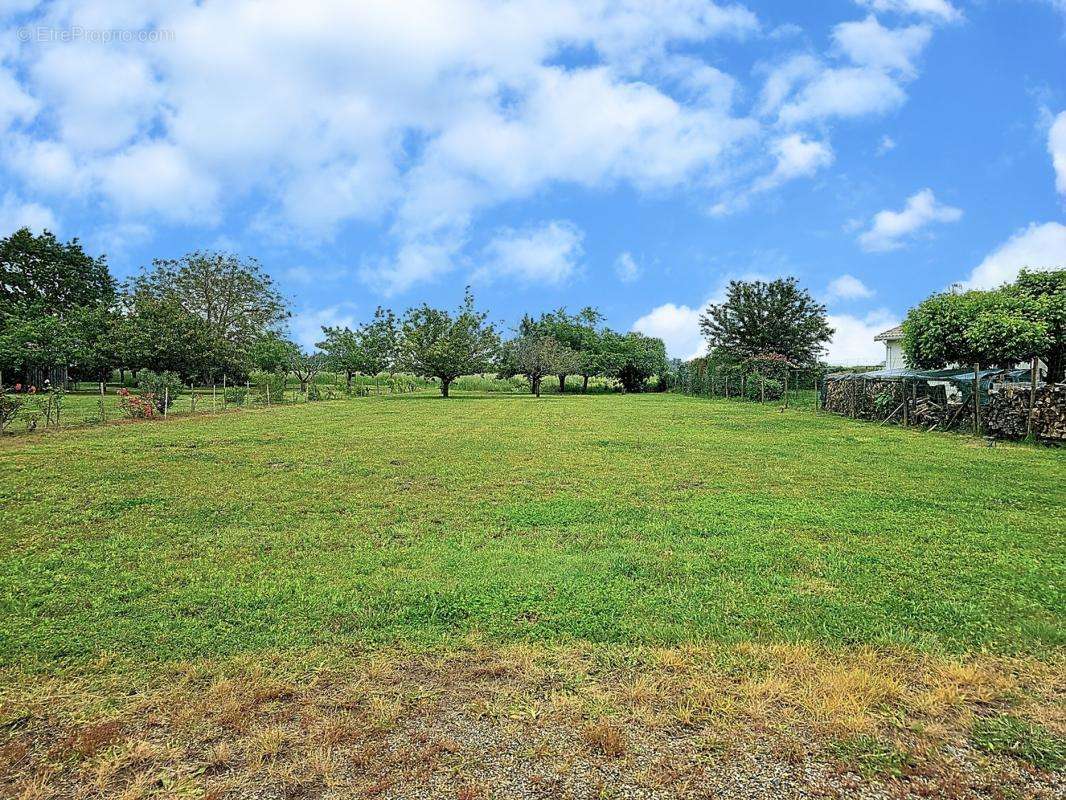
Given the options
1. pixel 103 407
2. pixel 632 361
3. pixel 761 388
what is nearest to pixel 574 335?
pixel 632 361

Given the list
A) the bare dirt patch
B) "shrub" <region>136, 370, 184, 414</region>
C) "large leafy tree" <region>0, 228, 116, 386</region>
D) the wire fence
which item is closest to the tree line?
"large leafy tree" <region>0, 228, 116, 386</region>

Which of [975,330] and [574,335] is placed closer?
[975,330]


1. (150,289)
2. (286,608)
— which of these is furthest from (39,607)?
(150,289)

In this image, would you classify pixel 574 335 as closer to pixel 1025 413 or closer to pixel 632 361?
pixel 632 361

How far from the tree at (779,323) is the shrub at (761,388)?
29.0 ft

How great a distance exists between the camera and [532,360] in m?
34.8

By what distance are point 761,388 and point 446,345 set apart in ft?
53.0

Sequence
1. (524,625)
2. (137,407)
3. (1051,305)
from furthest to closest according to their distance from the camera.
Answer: (137,407), (1051,305), (524,625)

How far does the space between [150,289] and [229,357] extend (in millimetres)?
11323

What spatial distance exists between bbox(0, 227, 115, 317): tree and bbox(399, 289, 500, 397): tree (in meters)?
21.4

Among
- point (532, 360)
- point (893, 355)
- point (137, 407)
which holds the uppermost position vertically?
point (532, 360)

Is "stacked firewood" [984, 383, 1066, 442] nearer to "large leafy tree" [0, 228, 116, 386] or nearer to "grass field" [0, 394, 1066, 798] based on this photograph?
"grass field" [0, 394, 1066, 798]

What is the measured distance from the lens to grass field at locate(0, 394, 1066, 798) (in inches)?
96.7

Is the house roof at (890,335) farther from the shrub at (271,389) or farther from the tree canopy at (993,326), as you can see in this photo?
the shrub at (271,389)
